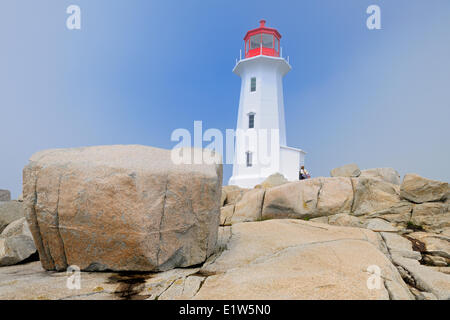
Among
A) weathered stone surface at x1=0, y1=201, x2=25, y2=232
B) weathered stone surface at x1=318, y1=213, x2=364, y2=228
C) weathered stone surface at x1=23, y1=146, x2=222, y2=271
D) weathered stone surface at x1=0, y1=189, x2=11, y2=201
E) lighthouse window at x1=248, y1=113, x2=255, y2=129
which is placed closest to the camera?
weathered stone surface at x1=23, y1=146, x2=222, y2=271

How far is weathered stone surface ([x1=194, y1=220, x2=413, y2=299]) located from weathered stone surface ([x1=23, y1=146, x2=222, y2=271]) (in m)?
0.88

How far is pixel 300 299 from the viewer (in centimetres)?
324

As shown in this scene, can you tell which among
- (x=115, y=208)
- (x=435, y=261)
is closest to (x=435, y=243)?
(x=435, y=261)

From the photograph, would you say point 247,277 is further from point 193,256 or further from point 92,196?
point 92,196

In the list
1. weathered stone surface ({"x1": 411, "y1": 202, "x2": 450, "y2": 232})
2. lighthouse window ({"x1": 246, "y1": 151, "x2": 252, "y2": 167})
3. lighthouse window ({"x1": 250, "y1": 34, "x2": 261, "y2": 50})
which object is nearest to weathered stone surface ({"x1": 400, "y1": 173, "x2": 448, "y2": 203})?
weathered stone surface ({"x1": 411, "y1": 202, "x2": 450, "y2": 232})

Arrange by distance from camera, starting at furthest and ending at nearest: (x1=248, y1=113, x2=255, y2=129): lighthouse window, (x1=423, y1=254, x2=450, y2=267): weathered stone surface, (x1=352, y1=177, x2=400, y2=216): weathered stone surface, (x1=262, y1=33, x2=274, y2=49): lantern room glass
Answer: (x1=262, y1=33, x2=274, y2=49): lantern room glass → (x1=248, y1=113, x2=255, y2=129): lighthouse window → (x1=352, y1=177, x2=400, y2=216): weathered stone surface → (x1=423, y1=254, x2=450, y2=267): weathered stone surface

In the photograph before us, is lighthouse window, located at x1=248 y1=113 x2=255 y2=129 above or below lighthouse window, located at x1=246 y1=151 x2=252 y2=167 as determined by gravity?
above

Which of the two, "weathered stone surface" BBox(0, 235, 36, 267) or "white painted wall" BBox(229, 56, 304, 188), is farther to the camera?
"white painted wall" BBox(229, 56, 304, 188)

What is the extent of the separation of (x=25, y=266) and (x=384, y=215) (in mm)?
10823

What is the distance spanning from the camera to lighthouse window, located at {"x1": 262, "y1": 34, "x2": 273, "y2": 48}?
1106 inches

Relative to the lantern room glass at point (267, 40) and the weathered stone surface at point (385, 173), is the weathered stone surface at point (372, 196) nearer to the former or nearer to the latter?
the weathered stone surface at point (385, 173)

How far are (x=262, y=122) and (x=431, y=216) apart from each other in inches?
668

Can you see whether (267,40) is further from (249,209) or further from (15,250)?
(15,250)

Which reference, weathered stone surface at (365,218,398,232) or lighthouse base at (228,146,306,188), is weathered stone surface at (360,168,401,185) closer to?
lighthouse base at (228,146,306,188)
